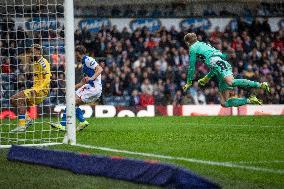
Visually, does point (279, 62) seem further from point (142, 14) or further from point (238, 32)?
point (142, 14)

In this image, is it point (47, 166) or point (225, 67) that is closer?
point (47, 166)

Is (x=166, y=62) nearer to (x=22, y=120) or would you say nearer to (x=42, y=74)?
(x=42, y=74)

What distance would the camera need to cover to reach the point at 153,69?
27656mm

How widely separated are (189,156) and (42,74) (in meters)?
7.12

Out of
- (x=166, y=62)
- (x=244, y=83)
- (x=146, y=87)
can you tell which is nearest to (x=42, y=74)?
(x=244, y=83)

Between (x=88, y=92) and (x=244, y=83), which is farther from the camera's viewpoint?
(x=88, y=92)

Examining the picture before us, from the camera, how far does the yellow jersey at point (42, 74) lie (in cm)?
1500

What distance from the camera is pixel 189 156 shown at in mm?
8898

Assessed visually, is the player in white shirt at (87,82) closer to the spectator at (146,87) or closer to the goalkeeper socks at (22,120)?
the goalkeeper socks at (22,120)

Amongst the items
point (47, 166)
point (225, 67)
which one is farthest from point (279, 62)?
point (47, 166)

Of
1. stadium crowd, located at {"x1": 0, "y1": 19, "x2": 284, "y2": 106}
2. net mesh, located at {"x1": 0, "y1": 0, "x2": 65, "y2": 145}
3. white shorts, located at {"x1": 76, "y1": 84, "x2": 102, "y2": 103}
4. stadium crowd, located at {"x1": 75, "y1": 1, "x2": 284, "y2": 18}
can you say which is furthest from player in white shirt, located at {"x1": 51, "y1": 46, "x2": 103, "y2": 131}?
stadium crowd, located at {"x1": 75, "y1": 1, "x2": 284, "y2": 18}

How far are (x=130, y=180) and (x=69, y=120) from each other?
15.4ft

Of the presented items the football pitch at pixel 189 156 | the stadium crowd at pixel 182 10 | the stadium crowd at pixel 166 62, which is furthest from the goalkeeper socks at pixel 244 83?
the stadium crowd at pixel 182 10

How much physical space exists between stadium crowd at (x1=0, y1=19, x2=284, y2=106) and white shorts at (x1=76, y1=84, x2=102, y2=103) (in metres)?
10.9
